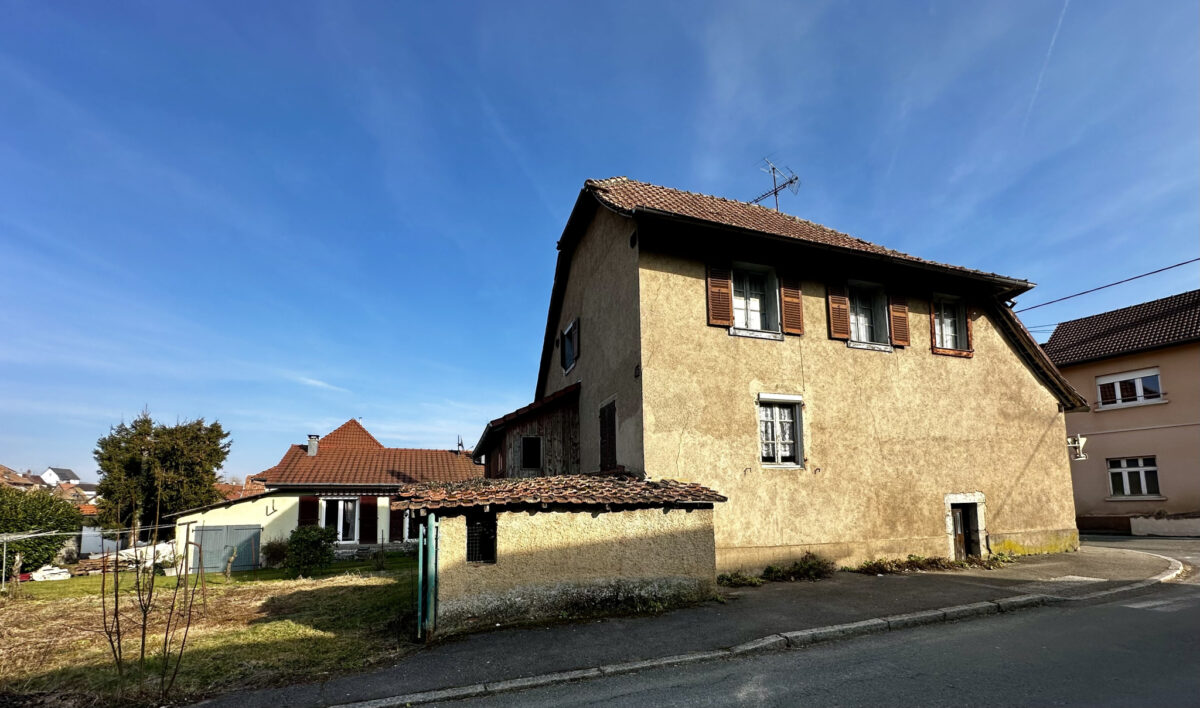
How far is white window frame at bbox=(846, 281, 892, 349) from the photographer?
13234mm

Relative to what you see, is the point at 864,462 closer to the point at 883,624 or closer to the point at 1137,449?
the point at 883,624

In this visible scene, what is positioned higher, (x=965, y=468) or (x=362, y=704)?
(x=965, y=468)

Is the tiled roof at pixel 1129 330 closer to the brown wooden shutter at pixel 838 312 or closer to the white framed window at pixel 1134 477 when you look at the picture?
the white framed window at pixel 1134 477

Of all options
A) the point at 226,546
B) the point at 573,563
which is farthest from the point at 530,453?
the point at 226,546

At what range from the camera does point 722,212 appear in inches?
527

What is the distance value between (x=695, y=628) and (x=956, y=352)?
9.82m

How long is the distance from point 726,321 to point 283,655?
8.55m

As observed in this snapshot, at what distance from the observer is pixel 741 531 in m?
11.1

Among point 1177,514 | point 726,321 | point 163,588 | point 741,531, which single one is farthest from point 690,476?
point 1177,514

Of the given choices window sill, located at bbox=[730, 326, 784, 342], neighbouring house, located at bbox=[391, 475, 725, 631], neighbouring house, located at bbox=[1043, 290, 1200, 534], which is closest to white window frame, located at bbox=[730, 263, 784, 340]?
window sill, located at bbox=[730, 326, 784, 342]

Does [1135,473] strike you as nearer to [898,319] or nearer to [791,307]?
[898,319]

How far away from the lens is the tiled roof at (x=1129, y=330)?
2077 centimetres

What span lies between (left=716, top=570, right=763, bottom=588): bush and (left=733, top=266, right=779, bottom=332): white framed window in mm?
4497

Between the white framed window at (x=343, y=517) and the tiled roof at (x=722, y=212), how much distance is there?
1661cm
